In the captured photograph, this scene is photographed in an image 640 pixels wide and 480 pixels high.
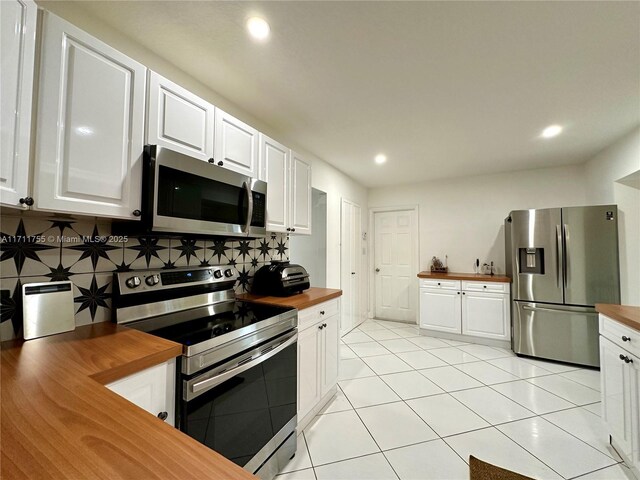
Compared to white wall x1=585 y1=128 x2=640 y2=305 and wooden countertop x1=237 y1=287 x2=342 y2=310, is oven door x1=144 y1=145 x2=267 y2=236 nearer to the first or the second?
wooden countertop x1=237 y1=287 x2=342 y2=310

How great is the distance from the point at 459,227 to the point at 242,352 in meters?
4.02

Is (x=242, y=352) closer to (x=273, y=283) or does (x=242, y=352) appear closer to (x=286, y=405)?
(x=286, y=405)

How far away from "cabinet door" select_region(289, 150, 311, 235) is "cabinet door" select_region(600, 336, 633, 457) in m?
2.27

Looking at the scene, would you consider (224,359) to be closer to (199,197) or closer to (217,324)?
(217,324)

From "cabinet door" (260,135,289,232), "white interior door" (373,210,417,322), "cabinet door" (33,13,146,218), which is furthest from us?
"white interior door" (373,210,417,322)

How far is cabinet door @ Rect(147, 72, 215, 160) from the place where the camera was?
1.33 metres

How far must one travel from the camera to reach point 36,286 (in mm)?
1122

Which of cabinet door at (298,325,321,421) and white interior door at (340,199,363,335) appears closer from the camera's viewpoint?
cabinet door at (298,325,321,421)

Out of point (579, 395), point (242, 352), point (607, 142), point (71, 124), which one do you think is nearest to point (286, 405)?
point (242, 352)

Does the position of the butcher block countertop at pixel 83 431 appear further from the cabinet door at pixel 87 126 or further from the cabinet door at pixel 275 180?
the cabinet door at pixel 275 180

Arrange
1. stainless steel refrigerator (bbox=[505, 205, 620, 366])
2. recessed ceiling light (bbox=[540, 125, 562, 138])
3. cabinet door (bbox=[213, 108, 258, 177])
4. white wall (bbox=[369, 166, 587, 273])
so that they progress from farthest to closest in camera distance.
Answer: white wall (bbox=[369, 166, 587, 273]) < stainless steel refrigerator (bbox=[505, 205, 620, 366]) < recessed ceiling light (bbox=[540, 125, 562, 138]) < cabinet door (bbox=[213, 108, 258, 177])

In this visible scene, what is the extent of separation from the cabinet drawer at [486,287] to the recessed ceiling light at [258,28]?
12.0ft

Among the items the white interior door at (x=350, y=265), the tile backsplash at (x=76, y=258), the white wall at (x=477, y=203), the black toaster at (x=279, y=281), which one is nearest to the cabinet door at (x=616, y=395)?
the black toaster at (x=279, y=281)

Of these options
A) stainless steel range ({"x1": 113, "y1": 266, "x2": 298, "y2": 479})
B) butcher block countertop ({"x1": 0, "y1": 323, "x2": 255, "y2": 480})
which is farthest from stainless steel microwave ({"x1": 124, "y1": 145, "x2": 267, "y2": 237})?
butcher block countertop ({"x1": 0, "y1": 323, "x2": 255, "y2": 480})
